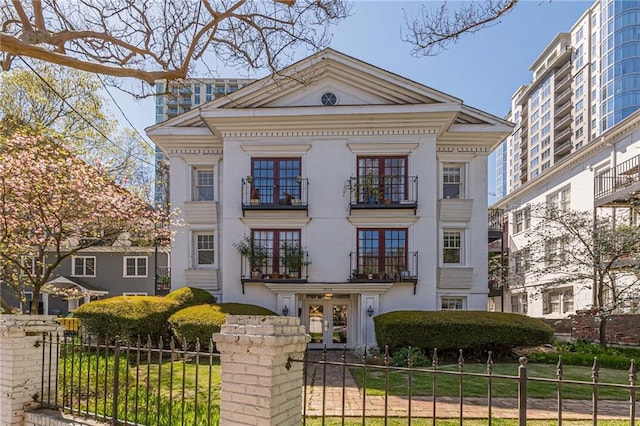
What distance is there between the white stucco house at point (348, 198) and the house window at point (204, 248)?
Result: 1.72 ft

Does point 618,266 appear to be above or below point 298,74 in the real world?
below

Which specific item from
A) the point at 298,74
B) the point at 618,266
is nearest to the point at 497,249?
the point at 618,266

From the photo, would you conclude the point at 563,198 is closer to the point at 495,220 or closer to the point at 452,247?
the point at 495,220

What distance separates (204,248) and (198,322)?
5.00 meters

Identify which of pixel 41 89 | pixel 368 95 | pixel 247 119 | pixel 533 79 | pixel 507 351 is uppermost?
pixel 533 79

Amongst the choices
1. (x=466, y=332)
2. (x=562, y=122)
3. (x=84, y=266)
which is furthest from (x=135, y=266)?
(x=562, y=122)

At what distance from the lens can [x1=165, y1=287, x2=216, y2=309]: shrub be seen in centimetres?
1463

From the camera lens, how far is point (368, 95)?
1631 cm

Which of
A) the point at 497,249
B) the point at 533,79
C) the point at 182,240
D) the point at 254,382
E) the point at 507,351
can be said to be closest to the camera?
the point at 254,382

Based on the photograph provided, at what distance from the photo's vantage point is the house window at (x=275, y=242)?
52.5 feet

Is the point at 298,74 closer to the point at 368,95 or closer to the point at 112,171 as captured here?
the point at 368,95

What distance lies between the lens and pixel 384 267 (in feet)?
51.9

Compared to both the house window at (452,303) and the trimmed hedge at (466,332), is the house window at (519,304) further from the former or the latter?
the trimmed hedge at (466,332)

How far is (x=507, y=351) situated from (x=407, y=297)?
369 centimetres
